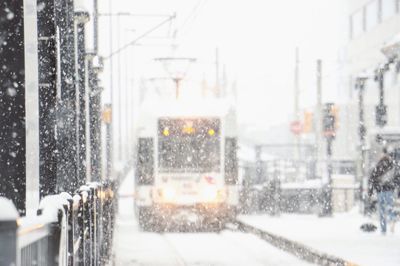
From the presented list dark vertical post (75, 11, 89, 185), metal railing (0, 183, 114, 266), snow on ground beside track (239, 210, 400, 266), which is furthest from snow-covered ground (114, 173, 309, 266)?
metal railing (0, 183, 114, 266)

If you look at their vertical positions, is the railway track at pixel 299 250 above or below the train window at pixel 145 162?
below

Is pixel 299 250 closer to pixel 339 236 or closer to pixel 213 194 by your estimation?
pixel 339 236

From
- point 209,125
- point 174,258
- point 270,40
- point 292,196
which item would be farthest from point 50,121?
point 270,40

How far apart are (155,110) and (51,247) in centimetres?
1854

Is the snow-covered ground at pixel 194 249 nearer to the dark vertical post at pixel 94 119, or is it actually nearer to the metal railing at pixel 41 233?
the dark vertical post at pixel 94 119

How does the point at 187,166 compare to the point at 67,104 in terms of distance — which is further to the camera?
the point at 187,166

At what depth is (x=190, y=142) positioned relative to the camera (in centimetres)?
2294

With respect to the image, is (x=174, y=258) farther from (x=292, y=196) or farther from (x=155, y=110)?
(x=292, y=196)

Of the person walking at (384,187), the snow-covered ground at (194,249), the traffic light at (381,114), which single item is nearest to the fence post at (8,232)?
the snow-covered ground at (194,249)

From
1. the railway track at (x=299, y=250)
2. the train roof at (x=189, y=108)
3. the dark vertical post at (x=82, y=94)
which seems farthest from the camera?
the train roof at (x=189, y=108)

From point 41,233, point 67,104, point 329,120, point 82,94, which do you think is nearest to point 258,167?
point 329,120

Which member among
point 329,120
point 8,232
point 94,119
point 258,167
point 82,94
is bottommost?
point 8,232

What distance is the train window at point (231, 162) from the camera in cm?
A: 2272

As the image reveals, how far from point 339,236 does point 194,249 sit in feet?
9.47
